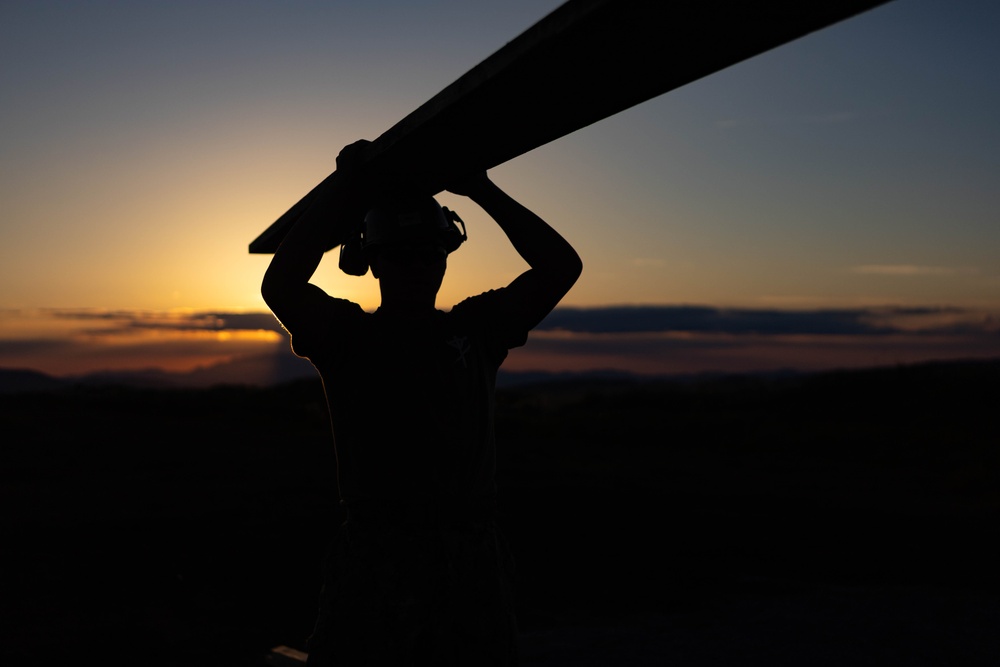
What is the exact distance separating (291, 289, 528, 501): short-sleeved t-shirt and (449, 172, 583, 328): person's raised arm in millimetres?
274

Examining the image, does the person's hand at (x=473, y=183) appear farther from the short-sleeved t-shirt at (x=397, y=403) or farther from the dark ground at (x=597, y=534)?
the dark ground at (x=597, y=534)

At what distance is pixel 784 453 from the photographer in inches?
697

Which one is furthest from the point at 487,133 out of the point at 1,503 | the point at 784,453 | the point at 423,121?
the point at 784,453

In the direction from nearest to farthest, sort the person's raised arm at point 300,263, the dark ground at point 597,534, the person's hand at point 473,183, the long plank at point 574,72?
the long plank at point 574,72 → the person's raised arm at point 300,263 → the person's hand at point 473,183 → the dark ground at point 597,534

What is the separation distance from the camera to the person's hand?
2.91 meters

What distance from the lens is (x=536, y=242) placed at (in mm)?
2676

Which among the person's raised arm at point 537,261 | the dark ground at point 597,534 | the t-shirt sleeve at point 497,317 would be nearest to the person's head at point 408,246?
the t-shirt sleeve at point 497,317

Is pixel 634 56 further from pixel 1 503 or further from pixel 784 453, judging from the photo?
pixel 784 453

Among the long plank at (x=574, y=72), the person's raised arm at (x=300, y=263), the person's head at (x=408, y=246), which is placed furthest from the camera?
the person's head at (x=408, y=246)

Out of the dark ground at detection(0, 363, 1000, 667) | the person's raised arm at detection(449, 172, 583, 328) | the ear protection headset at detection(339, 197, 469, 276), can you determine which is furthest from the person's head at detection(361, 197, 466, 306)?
the dark ground at detection(0, 363, 1000, 667)

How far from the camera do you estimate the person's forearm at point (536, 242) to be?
8.73 ft

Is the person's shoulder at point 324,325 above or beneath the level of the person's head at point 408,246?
beneath

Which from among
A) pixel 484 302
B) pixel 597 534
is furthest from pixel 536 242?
pixel 597 534

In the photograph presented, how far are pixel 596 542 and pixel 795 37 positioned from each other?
8263mm
